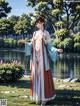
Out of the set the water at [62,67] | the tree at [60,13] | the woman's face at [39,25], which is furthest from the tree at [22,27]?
the woman's face at [39,25]

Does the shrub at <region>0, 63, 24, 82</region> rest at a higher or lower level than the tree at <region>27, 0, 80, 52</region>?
lower

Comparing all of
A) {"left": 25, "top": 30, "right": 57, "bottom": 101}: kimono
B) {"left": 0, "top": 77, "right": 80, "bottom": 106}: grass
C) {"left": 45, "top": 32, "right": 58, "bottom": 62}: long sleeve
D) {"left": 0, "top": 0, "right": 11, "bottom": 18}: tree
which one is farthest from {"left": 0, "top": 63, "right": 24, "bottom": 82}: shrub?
{"left": 0, "top": 0, "right": 11, "bottom": 18}: tree

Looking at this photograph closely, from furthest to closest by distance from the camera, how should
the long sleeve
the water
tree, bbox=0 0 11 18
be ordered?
tree, bbox=0 0 11 18 → the water → the long sleeve

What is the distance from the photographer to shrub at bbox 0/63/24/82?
15930 millimetres

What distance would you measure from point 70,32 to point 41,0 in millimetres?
6115

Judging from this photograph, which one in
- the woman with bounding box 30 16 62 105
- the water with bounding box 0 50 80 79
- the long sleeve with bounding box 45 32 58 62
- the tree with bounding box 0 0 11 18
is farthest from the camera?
the tree with bounding box 0 0 11 18

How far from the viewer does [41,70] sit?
35.9ft

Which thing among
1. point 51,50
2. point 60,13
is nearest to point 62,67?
point 51,50

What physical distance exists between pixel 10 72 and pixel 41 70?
534 cm

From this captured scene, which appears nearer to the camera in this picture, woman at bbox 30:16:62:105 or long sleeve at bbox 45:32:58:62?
woman at bbox 30:16:62:105

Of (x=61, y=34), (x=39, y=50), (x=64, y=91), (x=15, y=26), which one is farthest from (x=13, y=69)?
(x=15, y=26)

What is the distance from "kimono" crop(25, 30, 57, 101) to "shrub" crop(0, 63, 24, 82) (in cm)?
490

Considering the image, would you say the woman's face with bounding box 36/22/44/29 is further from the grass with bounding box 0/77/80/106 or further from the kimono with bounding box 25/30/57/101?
the grass with bounding box 0/77/80/106

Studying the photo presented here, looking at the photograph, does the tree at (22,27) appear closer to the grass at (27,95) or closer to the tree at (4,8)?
the tree at (4,8)
